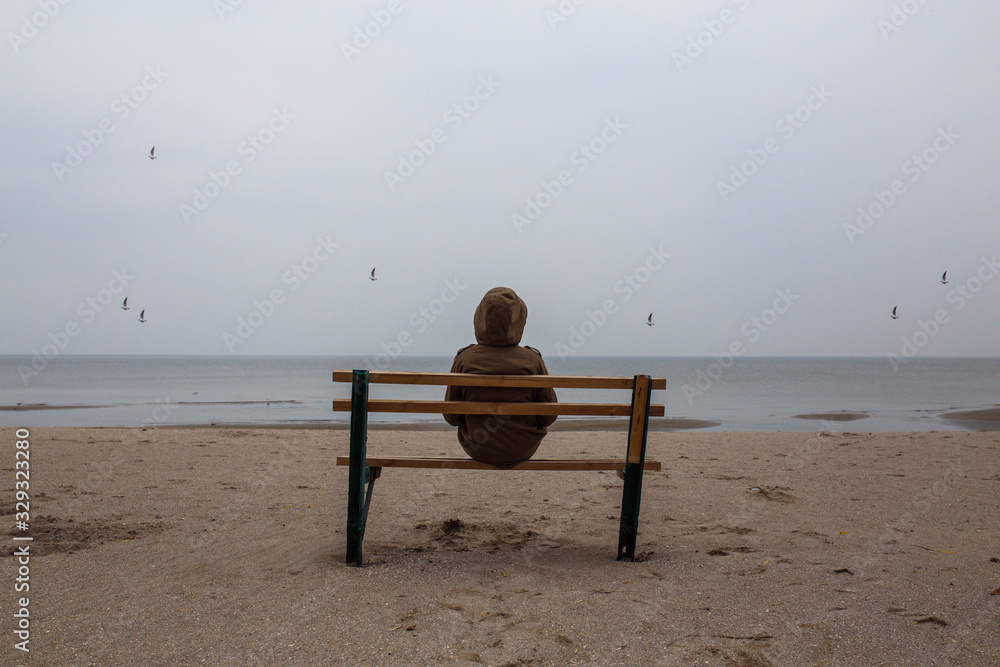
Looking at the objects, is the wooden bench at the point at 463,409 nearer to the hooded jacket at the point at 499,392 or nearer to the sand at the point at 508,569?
the hooded jacket at the point at 499,392

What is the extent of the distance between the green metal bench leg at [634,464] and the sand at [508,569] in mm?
157

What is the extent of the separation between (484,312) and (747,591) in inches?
92.3

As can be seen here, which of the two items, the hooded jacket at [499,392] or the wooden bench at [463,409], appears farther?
the hooded jacket at [499,392]

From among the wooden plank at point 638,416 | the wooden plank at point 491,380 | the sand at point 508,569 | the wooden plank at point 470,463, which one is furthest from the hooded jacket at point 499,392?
the sand at point 508,569

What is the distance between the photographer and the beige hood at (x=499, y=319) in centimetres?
463

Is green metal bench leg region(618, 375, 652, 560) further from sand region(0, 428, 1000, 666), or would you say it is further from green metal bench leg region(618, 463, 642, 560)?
sand region(0, 428, 1000, 666)

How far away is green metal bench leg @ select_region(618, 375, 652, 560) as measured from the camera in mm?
4320

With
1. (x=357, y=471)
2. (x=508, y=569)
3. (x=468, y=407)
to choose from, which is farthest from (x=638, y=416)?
(x=357, y=471)

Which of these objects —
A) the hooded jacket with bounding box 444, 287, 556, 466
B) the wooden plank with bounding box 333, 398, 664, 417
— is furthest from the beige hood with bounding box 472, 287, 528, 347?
the wooden plank with bounding box 333, 398, 664, 417

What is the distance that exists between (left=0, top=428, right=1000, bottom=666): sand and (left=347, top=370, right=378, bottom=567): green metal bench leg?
148mm

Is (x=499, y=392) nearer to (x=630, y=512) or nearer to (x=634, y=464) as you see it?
(x=634, y=464)

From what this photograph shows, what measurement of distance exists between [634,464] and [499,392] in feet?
3.28

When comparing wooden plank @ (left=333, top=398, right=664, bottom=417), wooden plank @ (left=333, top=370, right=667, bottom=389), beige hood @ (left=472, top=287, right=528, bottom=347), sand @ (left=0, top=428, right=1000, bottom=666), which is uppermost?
beige hood @ (left=472, top=287, right=528, bottom=347)

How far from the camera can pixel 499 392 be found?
4.51 m
